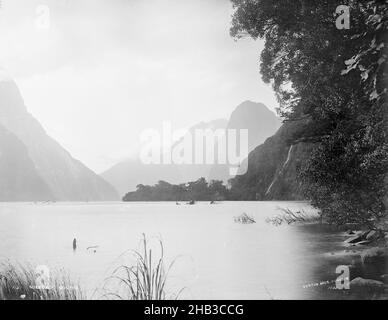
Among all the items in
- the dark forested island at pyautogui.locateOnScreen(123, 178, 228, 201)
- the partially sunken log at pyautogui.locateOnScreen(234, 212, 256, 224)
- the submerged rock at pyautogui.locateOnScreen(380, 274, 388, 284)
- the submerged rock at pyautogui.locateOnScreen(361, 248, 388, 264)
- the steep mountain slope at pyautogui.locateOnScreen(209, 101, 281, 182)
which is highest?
the steep mountain slope at pyautogui.locateOnScreen(209, 101, 281, 182)

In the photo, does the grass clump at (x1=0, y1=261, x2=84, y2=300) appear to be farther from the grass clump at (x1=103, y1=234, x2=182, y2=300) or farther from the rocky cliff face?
the rocky cliff face

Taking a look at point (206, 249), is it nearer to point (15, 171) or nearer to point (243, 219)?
point (243, 219)

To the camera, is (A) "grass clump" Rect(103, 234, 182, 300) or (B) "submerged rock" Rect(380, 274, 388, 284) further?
(B) "submerged rock" Rect(380, 274, 388, 284)

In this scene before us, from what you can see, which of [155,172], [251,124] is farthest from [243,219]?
[251,124]

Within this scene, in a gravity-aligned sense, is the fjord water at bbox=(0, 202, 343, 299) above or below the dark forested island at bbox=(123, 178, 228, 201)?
below

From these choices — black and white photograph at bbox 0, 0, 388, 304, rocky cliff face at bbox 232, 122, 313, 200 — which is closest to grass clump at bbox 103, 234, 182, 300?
black and white photograph at bbox 0, 0, 388, 304

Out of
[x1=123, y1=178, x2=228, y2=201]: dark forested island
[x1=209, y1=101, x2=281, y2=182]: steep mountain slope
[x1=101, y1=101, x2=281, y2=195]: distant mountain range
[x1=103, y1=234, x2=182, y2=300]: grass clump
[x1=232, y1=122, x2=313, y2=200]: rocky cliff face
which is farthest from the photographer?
[x1=123, y1=178, x2=228, y2=201]: dark forested island
